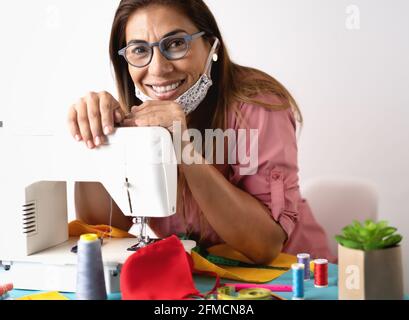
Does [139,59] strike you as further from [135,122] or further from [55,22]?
[55,22]

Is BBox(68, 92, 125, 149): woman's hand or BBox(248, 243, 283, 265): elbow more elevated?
BBox(68, 92, 125, 149): woman's hand

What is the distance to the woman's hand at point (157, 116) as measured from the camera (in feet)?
4.31

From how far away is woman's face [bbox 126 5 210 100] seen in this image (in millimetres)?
1703

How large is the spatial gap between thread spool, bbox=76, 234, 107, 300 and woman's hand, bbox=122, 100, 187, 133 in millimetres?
337

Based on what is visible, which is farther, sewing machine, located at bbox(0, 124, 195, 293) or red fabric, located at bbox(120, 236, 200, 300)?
sewing machine, located at bbox(0, 124, 195, 293)

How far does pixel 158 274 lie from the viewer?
1.20 metres

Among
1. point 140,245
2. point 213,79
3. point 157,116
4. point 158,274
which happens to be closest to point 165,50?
point 213,79

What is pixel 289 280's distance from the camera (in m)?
1.31

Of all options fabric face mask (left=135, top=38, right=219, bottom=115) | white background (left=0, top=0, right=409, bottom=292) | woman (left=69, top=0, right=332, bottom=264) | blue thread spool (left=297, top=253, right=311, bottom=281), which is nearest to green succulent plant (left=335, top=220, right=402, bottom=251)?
blue thread spool (left=297, top=253, right=311, bottom=281)

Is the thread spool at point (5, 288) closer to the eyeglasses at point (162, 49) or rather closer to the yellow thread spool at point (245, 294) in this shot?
the yellow thread spool at point (245, 294)

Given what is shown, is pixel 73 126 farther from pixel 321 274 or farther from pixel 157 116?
pixel 321 274

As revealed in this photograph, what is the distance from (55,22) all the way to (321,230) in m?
1.51

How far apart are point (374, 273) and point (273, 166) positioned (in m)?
0.66

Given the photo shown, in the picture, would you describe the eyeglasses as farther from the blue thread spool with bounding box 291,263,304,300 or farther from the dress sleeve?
the blue thread spool with bounding box 291,263,304,300
